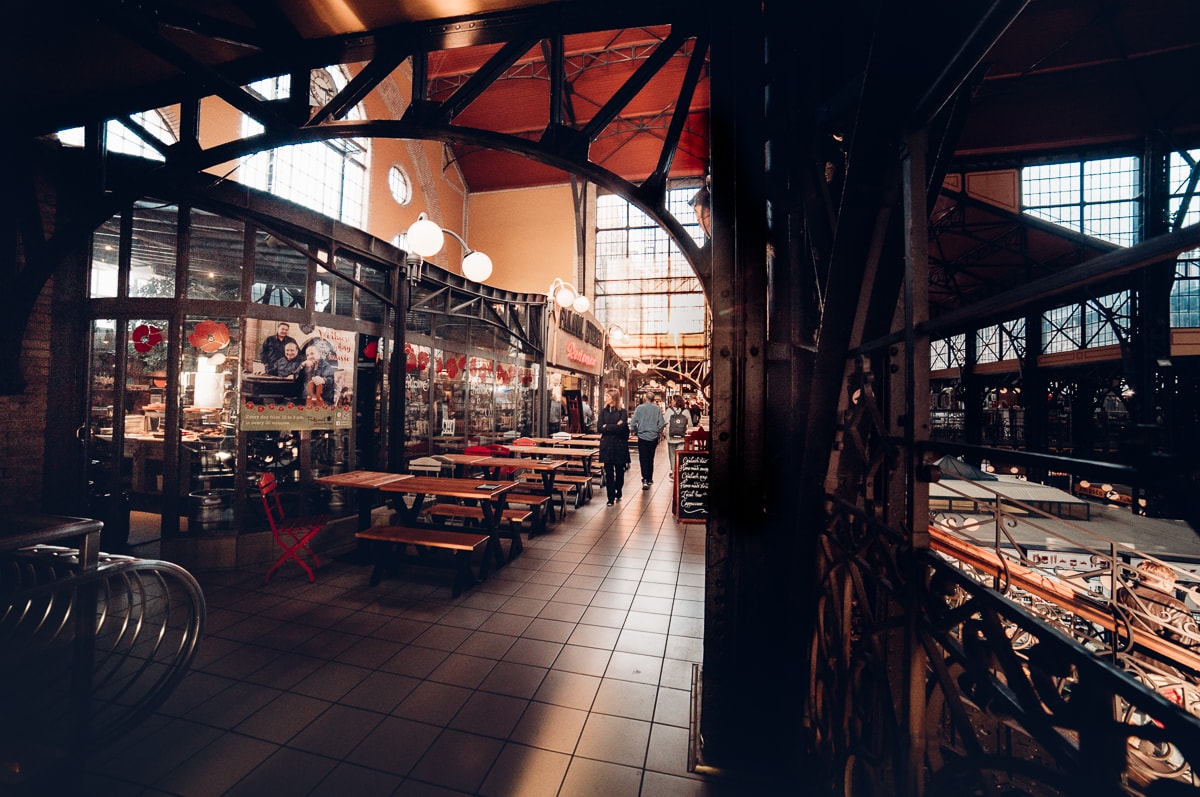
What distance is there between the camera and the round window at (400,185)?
42.8ft

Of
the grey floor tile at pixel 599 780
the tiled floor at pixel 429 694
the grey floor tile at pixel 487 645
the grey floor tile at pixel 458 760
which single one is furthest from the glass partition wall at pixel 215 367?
the grey floor tile at pixel 599 780

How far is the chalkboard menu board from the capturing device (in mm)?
7258

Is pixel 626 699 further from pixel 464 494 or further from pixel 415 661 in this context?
pixel 464 494

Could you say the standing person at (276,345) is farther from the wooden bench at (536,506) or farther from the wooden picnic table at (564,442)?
the wooden picnic table at (564,442)

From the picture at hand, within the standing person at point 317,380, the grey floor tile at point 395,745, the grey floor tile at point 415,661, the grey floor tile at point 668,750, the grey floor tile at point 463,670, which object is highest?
the standing person at point 317,380

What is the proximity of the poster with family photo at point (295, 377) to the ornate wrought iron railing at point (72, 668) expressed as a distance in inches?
101

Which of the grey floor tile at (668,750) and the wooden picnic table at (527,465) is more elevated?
the wooden picnic table at (527,465)

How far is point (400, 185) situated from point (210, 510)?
11.1 m

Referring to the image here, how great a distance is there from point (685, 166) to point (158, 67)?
18512 mm

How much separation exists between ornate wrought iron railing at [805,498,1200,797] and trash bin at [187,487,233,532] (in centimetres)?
599

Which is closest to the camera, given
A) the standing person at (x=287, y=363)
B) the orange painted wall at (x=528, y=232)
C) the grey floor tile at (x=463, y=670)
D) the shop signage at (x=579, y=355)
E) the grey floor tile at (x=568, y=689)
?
the grey floor tile at (x=568, y=689)

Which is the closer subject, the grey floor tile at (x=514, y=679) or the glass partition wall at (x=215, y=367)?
the grey floor tile at (x=514, y=679)

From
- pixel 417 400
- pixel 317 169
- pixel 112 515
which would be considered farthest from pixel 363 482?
pixel 317 169

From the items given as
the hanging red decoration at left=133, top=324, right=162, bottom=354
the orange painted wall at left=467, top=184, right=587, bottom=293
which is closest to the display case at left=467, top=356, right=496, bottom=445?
the hanging red decoration at left=133, top=324, right=162, bottom=354
